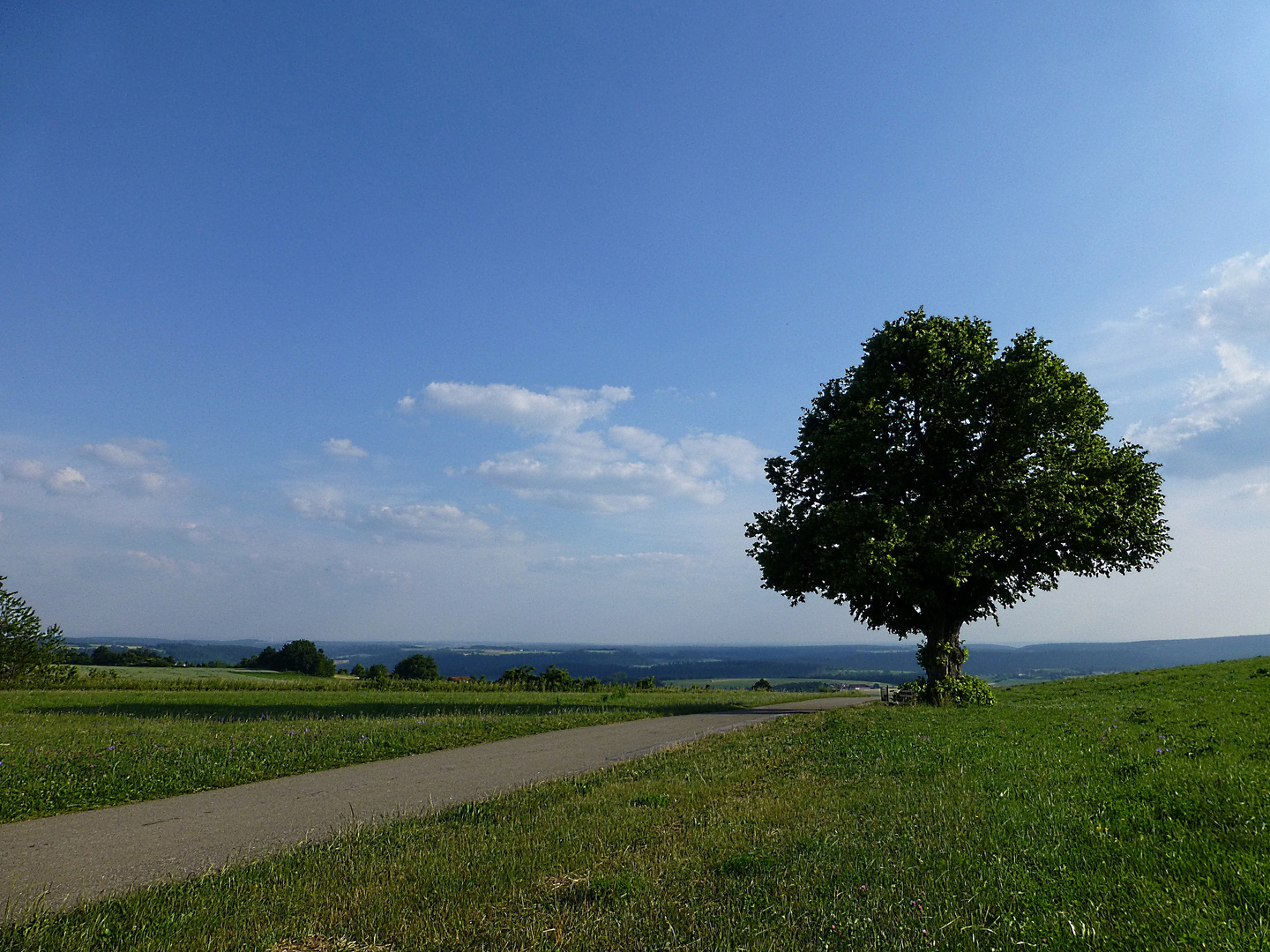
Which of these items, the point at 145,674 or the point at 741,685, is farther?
the point at 741,685

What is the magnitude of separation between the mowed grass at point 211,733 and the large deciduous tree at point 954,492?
413 inches

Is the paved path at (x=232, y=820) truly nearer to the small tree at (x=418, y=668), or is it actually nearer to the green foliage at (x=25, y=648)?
the green foliage at (x=25, y=648)

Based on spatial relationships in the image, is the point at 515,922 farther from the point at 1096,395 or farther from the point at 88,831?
the point at 1096,395

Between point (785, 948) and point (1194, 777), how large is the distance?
7360mm

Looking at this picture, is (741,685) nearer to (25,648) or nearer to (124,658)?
(124,658)

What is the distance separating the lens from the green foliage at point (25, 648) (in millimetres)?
36281

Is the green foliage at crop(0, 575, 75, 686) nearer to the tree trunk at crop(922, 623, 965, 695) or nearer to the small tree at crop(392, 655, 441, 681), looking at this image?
the small tree at crop(392, 655, 441, 681)

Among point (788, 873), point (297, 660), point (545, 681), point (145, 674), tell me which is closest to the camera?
point (788, 873)

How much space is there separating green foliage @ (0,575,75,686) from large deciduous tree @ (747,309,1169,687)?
1655 inches

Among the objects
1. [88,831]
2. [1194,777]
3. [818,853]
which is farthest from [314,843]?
[1194,777]

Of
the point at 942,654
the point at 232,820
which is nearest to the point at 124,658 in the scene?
the point at 232,820

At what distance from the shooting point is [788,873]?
5.85 metres

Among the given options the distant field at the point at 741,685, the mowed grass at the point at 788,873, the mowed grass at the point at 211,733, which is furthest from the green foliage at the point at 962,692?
the distant field at the point at 741,685

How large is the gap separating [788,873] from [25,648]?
48.6 metres
